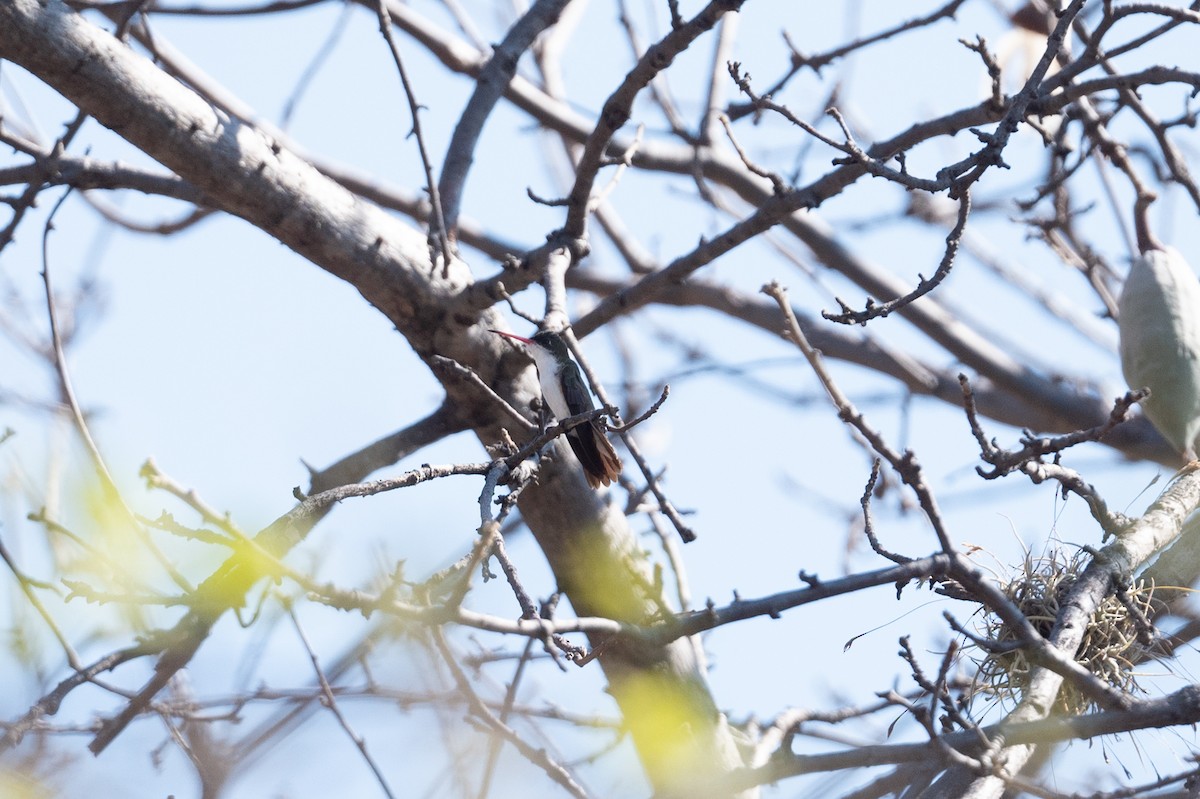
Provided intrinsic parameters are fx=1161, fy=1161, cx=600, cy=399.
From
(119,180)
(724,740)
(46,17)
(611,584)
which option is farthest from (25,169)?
(724,740)

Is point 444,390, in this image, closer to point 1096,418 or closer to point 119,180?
point 119,180

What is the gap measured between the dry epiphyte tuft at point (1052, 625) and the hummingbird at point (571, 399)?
127cm

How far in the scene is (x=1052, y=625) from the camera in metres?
2.79

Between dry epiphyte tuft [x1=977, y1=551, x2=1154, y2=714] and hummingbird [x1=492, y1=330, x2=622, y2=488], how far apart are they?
1.27 meters

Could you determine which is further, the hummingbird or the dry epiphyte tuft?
the hummingbird

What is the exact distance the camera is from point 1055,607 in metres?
2.82

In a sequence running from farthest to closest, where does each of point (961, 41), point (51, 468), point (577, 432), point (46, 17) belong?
point (577, 432), point (51, 468), point (961, 41), point (46, 17)

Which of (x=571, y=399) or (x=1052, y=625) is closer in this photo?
(x=1052, y=625)

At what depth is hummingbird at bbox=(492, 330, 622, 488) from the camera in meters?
3.81

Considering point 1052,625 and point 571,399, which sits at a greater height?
point 571,399

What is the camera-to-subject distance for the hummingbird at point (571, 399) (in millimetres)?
3805

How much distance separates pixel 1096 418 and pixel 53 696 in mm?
4452

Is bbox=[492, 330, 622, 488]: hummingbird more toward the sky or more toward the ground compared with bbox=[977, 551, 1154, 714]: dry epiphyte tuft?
more toward the sky

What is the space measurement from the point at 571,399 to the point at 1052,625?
2.08m
